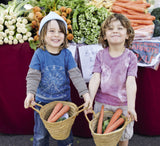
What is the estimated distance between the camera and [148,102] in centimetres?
227

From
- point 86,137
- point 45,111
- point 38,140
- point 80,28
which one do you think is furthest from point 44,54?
point 86,137

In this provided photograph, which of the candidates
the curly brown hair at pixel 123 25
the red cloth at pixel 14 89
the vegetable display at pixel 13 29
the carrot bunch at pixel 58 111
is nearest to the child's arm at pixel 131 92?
the curly brown hair at pixel 123 25

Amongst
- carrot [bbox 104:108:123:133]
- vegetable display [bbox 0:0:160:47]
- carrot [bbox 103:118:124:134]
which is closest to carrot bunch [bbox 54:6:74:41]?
vegetable display [bbox 0:0:160:47]

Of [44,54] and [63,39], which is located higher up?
[63,39]

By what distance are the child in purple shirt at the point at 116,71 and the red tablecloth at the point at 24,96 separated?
65 cm

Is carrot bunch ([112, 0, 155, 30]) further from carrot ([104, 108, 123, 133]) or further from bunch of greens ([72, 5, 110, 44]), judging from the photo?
carrot ([104, 108, 123, 133])

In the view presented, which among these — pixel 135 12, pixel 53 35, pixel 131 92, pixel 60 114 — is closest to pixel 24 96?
pixel 60 114

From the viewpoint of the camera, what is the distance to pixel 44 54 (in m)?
1.54

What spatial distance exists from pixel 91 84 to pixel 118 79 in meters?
0.24

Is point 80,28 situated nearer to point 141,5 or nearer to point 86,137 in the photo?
point 141,5

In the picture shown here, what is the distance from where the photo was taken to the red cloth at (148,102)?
86.2 inches

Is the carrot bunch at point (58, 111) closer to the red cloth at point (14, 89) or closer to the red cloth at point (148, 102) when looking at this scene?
the red cloth at point (14, 89)

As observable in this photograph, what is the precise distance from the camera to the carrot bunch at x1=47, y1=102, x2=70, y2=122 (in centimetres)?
146

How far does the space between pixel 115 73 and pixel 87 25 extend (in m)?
1.03
